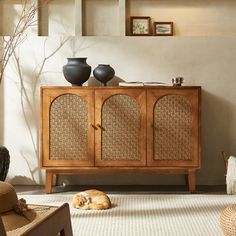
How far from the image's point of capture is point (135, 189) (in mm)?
4750

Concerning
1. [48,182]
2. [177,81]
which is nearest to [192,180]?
[177,81]

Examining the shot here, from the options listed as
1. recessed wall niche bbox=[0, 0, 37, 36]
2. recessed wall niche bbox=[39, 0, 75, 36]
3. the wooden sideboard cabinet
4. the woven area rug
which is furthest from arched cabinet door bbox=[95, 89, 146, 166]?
recessed wall niche bbox=[0, 0, 37, 36]

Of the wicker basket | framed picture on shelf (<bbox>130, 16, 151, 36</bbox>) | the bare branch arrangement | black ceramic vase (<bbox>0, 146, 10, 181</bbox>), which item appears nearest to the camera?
the wicker basket

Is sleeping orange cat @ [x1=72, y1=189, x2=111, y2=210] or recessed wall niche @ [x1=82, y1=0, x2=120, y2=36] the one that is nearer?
sleeping orange cat @ [x1=72, y1=189, x2=111, y2=210]

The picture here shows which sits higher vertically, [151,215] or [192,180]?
[192,180]

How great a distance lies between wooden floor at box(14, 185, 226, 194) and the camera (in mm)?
4609

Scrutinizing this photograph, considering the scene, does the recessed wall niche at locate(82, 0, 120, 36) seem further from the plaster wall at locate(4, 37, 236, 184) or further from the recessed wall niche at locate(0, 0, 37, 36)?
the recessed wall niche at locate(0, 0, 37, 36)

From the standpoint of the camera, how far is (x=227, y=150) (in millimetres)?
4914

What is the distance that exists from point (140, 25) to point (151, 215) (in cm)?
206

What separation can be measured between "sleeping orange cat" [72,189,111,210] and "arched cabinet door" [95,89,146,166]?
2.32 feet

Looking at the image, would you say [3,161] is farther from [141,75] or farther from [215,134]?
[215,134]

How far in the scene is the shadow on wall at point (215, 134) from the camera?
4891 millimetres

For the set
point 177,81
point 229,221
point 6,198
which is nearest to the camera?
point 6,198

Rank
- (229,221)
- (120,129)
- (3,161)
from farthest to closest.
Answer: (120,129) < (3,161) < (229,221)
